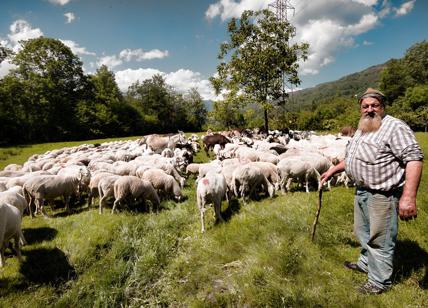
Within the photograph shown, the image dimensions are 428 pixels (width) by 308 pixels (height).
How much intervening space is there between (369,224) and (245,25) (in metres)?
24.4

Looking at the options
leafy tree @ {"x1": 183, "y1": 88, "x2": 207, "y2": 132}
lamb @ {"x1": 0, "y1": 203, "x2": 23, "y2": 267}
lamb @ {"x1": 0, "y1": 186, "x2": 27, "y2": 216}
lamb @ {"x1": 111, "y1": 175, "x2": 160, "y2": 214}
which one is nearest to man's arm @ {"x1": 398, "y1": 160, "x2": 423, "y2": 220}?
lamb @ {"x1": 0, "y1": 203, "x2": 23, "y2": 267}

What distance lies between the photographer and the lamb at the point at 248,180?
9422mm

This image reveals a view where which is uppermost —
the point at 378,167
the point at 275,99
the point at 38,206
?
the point at 275,99

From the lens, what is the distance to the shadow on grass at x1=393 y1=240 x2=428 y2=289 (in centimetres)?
436

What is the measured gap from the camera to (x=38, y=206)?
29.5ft

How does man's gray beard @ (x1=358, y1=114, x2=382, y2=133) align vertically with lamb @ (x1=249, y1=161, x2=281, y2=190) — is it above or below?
above

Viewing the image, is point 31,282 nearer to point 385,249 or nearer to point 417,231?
point 385,249

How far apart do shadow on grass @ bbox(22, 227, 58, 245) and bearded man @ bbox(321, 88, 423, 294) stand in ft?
25.5

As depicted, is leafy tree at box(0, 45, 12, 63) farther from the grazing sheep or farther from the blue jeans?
the blue jeans

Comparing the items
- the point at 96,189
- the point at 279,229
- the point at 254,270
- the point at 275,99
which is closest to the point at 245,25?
the point at 275,99

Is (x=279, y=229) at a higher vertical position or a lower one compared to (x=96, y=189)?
lower

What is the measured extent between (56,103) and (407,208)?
50.4 meters

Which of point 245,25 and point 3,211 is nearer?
point 3,211

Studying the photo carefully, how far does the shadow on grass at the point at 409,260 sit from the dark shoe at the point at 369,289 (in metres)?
0.65
